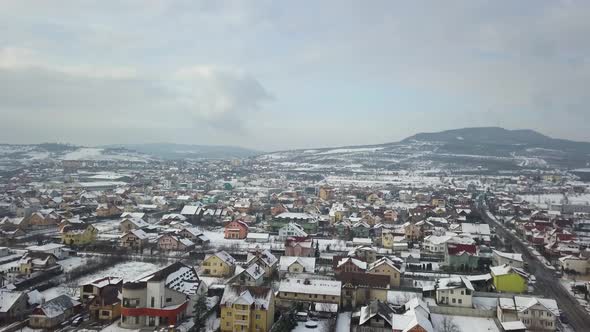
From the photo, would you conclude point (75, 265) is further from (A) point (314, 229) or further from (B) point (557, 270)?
(B) point (557, 270)

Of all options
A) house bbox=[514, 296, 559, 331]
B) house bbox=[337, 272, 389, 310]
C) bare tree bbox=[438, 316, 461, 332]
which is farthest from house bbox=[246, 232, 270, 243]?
house bbox=[514, 296, 559, 331]

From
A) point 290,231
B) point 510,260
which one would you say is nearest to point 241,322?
point 510,260

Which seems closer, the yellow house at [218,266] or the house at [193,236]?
the yellow house at [218,266]

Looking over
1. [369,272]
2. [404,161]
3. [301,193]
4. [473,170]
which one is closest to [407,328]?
[369,272]

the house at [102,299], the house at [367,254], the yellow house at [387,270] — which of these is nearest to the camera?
the house at [102,299]

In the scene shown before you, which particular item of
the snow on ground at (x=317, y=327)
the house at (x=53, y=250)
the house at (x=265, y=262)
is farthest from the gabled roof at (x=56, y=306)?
the snow on ground at (x=317, y=327)

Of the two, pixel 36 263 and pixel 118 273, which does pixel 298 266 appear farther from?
pixel 36 263

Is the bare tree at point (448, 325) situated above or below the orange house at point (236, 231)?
above

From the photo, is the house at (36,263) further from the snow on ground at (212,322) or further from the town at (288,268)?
the snow on ground at (212,322)
